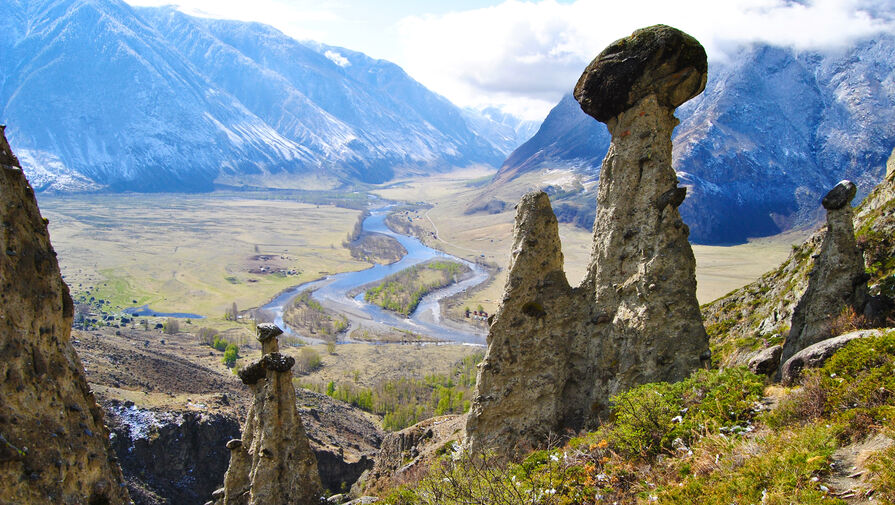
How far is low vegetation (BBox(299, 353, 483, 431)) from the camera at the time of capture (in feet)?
252

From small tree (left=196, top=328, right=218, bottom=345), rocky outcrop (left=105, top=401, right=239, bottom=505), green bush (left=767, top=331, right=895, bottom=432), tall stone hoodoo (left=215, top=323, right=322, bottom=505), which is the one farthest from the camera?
small tree (left=196, top=328, right=218, bottom=345)

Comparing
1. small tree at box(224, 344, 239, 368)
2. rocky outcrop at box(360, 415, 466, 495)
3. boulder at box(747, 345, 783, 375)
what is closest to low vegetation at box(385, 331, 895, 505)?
boulder at box(747, 345, 783, 375)

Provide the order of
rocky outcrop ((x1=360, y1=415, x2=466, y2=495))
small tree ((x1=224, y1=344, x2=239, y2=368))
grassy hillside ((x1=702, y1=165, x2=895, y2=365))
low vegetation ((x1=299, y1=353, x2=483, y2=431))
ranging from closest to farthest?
1. grassy hillside ((x1=702, y1=165, x2=895, y2=365))
2. rocky outcrop ((x1=360, y1=415, x2=466, y2=495))
3. low vegetation ((x1=299, y1=353, x2=483, y2=431))
4. small tree ((x1=224, y1=344, x2=239, y2=368))

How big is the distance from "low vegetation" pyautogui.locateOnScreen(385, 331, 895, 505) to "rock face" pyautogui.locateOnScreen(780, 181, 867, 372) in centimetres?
359

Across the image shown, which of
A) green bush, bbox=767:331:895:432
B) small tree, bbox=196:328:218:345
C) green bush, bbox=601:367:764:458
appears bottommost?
small tree, bbox=196:328:218:345

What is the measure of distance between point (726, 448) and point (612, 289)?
358 inches

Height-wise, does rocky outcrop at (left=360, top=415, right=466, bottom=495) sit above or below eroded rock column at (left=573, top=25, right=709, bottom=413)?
below

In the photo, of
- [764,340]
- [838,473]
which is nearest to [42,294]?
[838,473]

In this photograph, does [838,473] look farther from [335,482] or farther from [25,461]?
[335,482]

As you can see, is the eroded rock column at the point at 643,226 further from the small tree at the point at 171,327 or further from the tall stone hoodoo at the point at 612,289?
the small tree at the point at 171,327

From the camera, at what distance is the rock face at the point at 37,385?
10.9m

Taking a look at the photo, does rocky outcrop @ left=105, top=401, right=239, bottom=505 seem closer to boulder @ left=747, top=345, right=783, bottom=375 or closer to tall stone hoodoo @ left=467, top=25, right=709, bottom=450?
tall stone hoodoo @ left=467, top=25, right=709, bottom=450

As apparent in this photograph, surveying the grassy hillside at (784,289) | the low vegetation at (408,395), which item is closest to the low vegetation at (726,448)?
the grassy hillside at (784,289)

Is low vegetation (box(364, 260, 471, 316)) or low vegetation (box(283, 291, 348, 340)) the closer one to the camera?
low vegetation (box(283, 291, 348, 340))
